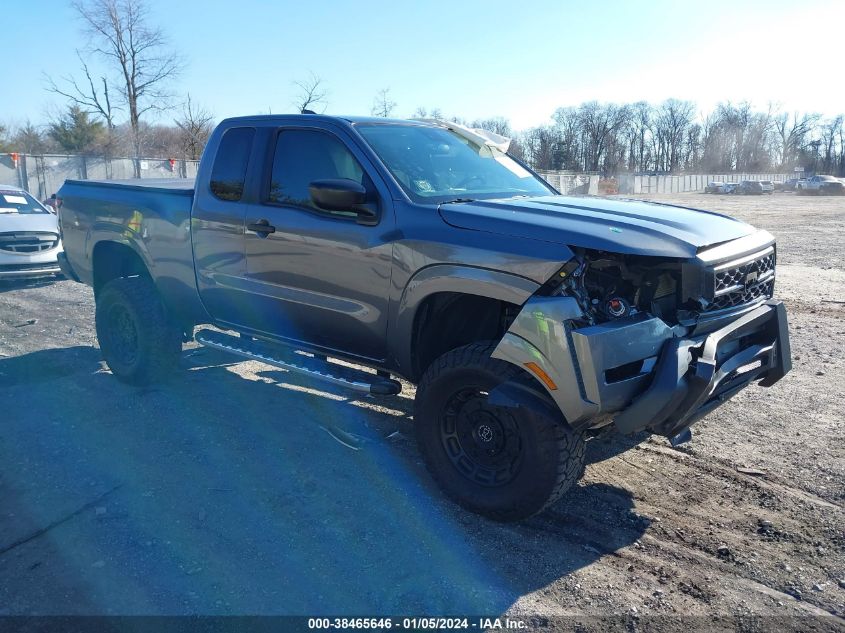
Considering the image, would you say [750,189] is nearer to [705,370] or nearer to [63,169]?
[63,169]

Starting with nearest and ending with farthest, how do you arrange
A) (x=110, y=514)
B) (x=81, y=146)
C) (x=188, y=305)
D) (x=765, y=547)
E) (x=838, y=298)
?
(x=765, y=547)
(x=110, y=514)
(x=188, y=305)
(x=838, y=298)
(x=81, y=146)

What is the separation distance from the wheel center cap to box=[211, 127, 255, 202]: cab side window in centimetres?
249

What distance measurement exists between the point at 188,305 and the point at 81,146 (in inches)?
1787

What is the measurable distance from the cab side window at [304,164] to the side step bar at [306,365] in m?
1.05

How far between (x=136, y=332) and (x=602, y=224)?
405 cm

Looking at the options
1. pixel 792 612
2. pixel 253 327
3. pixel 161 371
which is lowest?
pixel 792 612

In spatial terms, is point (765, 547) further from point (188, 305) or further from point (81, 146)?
point (81, 146)

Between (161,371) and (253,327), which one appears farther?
(161,371)

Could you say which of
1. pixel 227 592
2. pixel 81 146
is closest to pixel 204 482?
pixel 227 592

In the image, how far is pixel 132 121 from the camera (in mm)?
36656

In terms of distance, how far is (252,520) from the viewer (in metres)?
3.84

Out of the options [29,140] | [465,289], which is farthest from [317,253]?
[29,140]

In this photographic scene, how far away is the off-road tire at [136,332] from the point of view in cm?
582

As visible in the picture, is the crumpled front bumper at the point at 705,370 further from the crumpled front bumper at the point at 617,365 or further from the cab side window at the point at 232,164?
the cab side window at the point at 232,164
